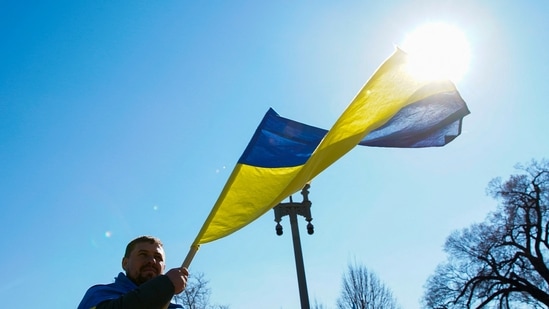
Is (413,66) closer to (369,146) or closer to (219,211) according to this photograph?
→ (369,146)

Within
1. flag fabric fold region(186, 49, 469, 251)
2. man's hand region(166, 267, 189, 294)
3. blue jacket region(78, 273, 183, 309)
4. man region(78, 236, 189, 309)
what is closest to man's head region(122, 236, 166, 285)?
man region(78, 236, 189, 309)

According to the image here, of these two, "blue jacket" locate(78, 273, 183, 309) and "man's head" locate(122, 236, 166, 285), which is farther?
"man's head" locate(122, 236, 166, 285)

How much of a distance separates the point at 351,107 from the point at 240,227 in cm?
134

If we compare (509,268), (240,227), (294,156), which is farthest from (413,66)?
(509,268)

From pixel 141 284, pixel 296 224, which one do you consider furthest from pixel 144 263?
pixel 296 224

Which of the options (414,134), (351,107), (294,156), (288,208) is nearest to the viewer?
(351,107)

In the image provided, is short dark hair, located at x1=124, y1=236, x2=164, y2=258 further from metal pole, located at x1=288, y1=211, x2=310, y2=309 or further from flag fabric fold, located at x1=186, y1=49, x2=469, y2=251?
metal pole, located at x1=288, y1=211, x2=310, y2=309

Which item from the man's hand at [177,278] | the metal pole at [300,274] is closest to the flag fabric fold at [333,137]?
the man's hand at [177,278]

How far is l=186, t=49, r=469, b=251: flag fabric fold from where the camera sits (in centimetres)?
358

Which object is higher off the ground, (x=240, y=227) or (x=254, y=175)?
(x=254, y=175)

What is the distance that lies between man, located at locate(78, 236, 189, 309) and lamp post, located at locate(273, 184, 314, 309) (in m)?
8.13

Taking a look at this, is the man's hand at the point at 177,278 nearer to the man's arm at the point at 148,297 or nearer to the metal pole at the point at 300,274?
the man's arm at the point at 148,297

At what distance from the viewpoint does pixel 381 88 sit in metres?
3.94

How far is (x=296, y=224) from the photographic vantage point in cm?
1108
